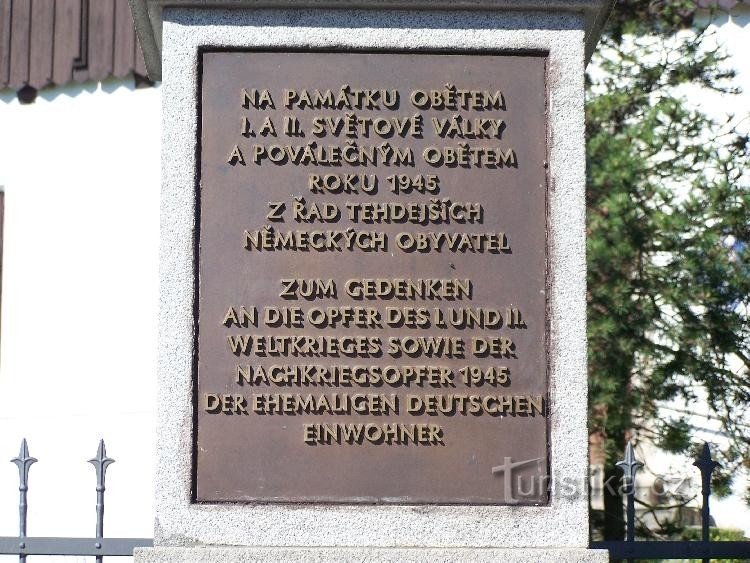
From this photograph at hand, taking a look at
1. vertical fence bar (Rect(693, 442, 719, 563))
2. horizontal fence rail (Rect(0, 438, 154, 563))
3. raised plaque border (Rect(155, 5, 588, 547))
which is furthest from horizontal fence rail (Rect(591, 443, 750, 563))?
horizontal fence rail (Rect(0, 438, 154, 563))

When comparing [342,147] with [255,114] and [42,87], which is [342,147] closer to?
[255,114]

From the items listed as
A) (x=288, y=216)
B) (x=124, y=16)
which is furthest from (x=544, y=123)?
(x=124, y=16)

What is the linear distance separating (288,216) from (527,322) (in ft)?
3.23

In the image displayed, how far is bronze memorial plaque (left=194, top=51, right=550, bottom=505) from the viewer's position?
4.23 meters

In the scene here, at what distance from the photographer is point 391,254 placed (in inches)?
171

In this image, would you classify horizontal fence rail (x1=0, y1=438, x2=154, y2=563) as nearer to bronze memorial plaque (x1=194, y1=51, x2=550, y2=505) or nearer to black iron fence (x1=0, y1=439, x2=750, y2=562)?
black iron fence (x1=0, y1=439, x2=750, y2=562)

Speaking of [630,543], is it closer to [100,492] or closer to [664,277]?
[100,492]

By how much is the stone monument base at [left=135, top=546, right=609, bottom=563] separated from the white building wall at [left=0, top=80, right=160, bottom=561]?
17.1 feet

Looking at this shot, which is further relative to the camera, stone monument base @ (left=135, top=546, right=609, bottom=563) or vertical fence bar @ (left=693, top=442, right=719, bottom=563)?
vertical fence bar @ (left=693, top=442, right=719, bottom=563)

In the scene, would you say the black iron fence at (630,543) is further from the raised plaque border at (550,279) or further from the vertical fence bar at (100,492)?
the raised plaque border at (550,279)

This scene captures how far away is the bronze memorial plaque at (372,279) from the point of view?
4234mm

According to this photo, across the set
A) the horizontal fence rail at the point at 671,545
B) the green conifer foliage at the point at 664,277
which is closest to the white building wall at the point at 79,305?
the green conifer foliage at the point at 664,277

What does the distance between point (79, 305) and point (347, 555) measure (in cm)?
613

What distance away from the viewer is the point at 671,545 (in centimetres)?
507
